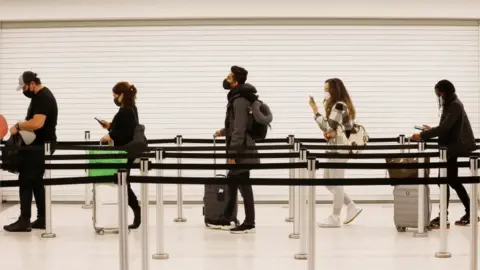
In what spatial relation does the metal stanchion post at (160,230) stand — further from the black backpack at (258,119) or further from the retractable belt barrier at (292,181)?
the black backpack at (258,119)

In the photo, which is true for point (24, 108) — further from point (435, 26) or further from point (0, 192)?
point (435, 26)

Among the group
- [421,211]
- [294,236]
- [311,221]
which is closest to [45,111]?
[294,236]

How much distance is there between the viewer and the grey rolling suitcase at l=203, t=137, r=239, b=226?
1141 centimetres

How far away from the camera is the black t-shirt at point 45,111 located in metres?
11.2

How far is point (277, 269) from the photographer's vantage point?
924 centimetres

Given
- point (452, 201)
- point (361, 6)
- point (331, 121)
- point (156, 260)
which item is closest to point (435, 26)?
point (361, 6)

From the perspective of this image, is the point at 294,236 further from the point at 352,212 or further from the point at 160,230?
the point at 160,230

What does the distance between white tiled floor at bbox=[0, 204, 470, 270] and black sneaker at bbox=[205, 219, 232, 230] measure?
144mm

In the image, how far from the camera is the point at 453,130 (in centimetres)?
1135

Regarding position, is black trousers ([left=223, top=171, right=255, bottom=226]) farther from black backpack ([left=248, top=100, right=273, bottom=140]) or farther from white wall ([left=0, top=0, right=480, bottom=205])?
white wall ([left=0, top=0, right=480, bottom=205])

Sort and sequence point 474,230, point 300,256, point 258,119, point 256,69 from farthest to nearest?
point 256,69 → point 258,119 → point 300,256 → point 474,230

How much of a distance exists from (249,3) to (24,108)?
3.83m

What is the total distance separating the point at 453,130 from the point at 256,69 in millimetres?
4107

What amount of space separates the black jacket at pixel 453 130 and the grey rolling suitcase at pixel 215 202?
96.3 inches
